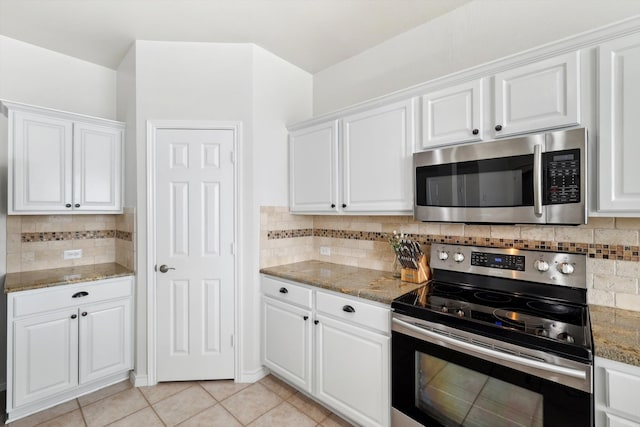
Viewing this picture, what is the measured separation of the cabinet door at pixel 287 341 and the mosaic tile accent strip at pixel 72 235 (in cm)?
138

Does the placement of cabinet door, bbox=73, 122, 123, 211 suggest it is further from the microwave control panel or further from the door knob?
the microwave control panel

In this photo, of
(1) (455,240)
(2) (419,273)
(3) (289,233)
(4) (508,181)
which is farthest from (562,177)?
(3) (289,233)

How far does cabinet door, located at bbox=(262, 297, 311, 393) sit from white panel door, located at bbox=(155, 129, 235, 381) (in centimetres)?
31

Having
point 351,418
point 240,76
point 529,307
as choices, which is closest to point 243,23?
point 240,76

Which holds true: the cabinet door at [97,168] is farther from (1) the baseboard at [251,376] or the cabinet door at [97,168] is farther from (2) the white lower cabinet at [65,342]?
(1) the baseboard at [251,376]

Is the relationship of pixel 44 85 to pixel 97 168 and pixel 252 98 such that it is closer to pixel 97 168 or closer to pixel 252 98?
pixel 97 168

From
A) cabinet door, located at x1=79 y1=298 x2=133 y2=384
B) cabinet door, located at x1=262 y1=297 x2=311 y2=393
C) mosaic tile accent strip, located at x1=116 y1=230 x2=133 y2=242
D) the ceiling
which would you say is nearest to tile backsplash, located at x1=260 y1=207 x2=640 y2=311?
cabinet door, located at x1=262 y1=297 x2=311 y2=393

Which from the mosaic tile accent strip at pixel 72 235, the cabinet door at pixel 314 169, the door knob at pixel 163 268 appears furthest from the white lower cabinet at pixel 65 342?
the cabinet door at pixel 314 169

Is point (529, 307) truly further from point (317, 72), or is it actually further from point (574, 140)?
point (317, 72)

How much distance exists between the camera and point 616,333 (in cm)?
126

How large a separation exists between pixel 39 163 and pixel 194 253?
1.33 metres

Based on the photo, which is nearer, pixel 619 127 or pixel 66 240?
pixel 619 127

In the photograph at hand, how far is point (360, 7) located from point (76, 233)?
3.03m

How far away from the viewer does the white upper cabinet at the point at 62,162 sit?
2229 millimetres
